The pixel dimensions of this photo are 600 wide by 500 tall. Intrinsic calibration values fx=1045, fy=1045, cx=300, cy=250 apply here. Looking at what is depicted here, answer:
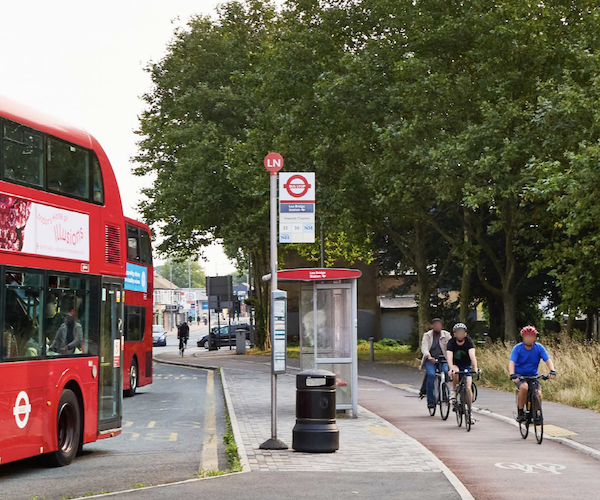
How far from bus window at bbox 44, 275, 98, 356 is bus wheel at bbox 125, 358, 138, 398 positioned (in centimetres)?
1183

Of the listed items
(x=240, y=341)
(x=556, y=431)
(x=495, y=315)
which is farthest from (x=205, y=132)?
(x=556, y=431)

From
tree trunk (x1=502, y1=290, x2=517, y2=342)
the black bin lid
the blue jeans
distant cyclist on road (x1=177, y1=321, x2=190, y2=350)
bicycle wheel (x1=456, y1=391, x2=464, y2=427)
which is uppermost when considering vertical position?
tree trunk (x1=502, y1=290, x2=517, y2=342)

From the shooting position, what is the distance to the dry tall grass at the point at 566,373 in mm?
20328

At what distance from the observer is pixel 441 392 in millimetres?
Result: 17781

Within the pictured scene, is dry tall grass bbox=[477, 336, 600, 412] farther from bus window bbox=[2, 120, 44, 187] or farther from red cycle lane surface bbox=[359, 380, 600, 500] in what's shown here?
bus window bbox=[2, 120, 44, 187]

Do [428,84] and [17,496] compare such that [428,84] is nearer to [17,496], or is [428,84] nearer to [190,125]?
[190,125]

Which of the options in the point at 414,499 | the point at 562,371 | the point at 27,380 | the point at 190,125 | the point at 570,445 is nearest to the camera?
the point at 414,499

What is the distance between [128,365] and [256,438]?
11.1m

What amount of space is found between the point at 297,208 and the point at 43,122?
3505mm

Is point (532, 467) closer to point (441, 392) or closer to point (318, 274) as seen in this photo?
point (441, 392)

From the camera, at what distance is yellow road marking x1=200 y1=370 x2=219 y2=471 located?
39.3 feet

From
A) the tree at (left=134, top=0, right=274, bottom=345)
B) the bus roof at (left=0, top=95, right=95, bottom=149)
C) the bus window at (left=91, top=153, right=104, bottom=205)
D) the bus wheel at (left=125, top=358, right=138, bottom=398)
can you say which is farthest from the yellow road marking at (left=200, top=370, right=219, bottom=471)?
the tree at (left=134, top=0, right=274, bottom=345)

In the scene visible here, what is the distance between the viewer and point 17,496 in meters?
9.68

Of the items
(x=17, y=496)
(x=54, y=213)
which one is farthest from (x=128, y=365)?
(x=17, y=496)
